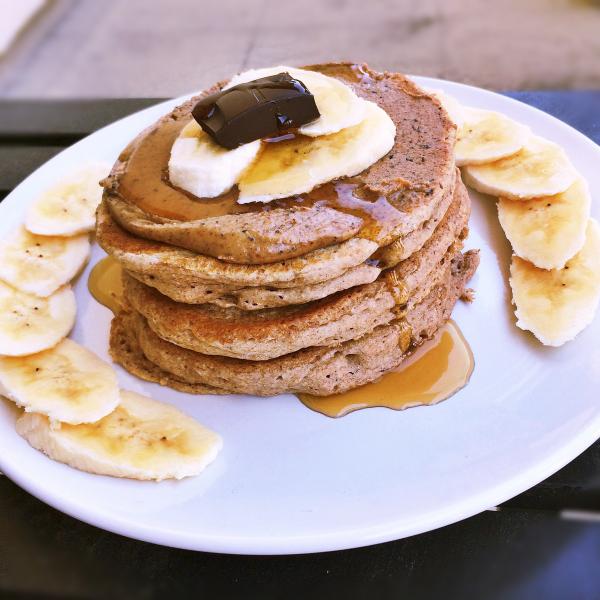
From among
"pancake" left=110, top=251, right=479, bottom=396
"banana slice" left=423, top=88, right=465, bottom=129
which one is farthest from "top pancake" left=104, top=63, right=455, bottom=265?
"banana slice" left=423, top=88, right=465, bottom=129

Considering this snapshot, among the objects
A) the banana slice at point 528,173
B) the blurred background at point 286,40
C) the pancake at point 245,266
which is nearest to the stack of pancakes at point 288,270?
the pancake at point 245,266

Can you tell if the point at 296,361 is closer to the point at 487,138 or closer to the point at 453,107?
the point at 487,138

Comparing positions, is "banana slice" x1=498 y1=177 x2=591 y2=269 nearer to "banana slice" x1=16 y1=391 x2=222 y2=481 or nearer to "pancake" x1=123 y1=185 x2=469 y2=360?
"pancake" x1=123 y1=185 x2=469 y2=360

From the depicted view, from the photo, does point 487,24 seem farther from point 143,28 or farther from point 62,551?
point 62,551

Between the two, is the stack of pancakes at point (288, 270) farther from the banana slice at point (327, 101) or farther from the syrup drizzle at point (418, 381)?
the banana slice at point (327, 101)

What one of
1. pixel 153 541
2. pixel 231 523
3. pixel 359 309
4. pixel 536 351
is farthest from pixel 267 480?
pixel 536 351

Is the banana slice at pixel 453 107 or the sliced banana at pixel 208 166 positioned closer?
the sliced banana at pixel 208 166

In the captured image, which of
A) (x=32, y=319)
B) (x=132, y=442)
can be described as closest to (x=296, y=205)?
(x=132, y=442)
